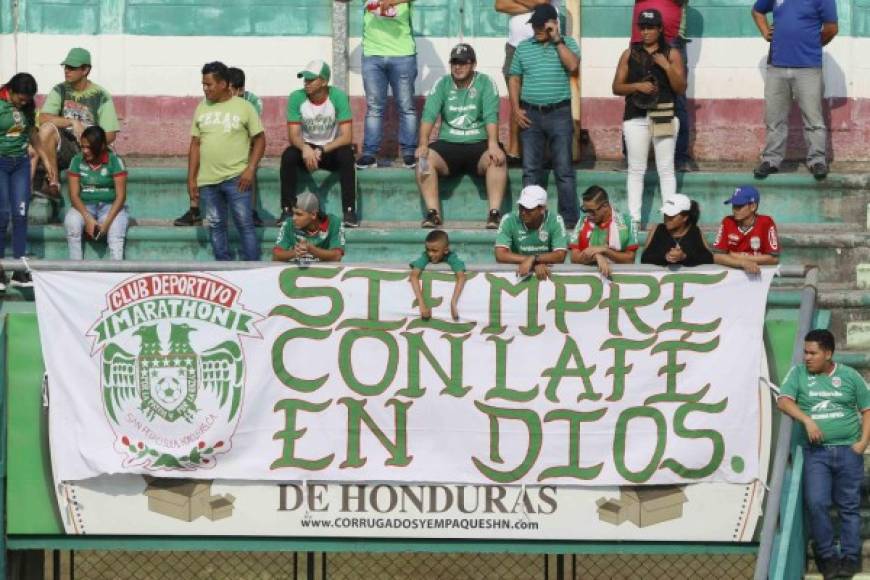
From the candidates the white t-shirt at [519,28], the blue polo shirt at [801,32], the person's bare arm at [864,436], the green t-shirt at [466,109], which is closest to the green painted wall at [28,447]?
the green t-shirt at [466,109]

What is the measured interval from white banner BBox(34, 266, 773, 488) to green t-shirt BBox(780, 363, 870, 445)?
445 mm

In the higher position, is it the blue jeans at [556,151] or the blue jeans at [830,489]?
the blue jeans at [556,151]

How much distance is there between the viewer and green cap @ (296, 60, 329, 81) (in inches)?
613

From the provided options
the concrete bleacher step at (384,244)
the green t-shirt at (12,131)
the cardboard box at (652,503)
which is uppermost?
the green t-shirt at (12,131)

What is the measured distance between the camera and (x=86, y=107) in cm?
1595

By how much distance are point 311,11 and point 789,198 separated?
4.82m

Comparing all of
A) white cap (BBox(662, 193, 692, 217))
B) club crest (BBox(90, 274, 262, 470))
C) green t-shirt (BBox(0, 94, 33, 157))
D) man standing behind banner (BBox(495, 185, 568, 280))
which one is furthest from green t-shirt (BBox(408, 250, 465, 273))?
green t-shirt (BBox(0, 94, 33, 157))

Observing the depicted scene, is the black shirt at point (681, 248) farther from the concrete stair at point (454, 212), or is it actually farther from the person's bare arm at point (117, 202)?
the person's bare arm at point (117, 202)

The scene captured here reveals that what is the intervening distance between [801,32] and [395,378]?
212 inches

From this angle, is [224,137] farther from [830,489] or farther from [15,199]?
[830,489]

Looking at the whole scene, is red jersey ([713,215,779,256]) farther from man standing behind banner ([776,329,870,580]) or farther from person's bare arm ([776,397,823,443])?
person's bare arm ([776,397,823,443])

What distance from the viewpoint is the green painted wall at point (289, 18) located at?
679 inches

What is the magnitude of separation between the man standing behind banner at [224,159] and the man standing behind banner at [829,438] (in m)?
4.81

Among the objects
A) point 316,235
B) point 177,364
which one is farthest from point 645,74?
point 177,364
